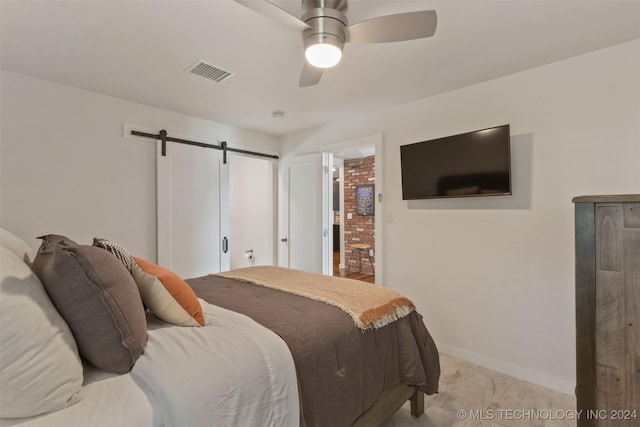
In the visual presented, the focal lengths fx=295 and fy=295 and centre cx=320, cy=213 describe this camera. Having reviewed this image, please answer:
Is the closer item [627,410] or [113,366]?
[113,366]

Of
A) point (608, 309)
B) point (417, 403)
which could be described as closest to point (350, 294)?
point (417, 403)

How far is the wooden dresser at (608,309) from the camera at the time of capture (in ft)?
3.95

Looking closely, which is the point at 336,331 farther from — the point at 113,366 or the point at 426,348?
the point at 113,366

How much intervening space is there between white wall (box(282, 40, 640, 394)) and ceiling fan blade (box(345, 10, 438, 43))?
1416mm

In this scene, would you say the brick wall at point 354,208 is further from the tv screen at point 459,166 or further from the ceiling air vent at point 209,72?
the ceiling air vent at point 209,72

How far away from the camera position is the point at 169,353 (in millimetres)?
1012

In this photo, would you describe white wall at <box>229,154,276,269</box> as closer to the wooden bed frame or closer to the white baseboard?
the white baseboard

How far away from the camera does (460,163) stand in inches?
102

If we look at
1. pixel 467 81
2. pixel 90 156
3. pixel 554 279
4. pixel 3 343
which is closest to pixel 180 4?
pixel 3 343

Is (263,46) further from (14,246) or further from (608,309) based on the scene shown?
(608,309)

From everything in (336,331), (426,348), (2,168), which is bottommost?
(426,348)

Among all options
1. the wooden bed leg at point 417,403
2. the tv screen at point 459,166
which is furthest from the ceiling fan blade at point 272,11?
the wooden bed leg at point 417,403

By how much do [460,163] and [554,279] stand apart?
1.14m

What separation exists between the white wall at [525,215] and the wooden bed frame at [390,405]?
41.2 inches
